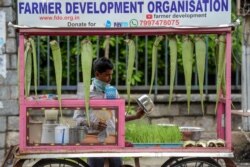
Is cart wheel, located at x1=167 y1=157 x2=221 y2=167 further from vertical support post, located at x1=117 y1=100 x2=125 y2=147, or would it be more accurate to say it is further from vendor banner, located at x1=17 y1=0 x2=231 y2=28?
vendor banner, located at x1=17 y1=0 x2=231 y2=28

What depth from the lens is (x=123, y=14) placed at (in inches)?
228

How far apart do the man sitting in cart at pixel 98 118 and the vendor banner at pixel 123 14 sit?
640 mm

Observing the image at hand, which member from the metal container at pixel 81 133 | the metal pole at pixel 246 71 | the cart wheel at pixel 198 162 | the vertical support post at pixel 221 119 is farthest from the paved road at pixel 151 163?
the metal container at pixel 81 133

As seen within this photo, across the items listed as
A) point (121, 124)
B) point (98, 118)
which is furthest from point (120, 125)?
point (98, 118)

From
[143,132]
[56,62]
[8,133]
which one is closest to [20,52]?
[56,62]

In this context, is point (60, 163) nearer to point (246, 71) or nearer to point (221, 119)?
point (221, 119)

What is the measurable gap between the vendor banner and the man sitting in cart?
640 mm

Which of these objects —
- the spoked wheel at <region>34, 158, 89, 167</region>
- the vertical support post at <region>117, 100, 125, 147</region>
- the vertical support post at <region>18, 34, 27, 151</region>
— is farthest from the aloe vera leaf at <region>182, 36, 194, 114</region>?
the vertical support post at <region>18, 34, 27, 151</region>

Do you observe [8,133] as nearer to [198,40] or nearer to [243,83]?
[243,83]

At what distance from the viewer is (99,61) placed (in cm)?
632

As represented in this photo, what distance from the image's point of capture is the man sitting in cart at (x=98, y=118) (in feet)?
19.4

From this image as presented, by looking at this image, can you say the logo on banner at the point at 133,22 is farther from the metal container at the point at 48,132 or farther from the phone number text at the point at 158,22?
the metal container at the point at 48,132

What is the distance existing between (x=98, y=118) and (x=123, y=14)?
0.97 meters

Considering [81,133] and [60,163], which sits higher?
[81,133]
